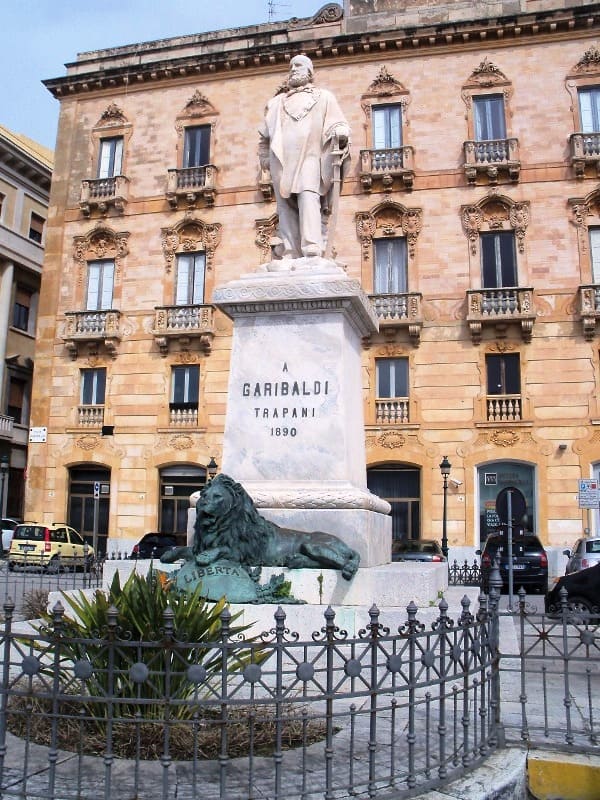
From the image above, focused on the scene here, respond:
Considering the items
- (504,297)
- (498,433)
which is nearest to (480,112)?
(504,297)

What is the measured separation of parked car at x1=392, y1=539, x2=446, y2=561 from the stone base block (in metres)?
13.5

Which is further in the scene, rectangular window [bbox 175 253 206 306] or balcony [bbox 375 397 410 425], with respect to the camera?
rectangular window [bbox 175 253 206 306]

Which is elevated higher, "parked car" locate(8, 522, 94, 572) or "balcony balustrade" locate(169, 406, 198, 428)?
"balcony balustrade" locate(169, 406, 198, 428)

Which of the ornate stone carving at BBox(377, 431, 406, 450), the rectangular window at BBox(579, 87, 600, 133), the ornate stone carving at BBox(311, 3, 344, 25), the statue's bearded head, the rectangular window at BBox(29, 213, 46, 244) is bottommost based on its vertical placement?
the ornate stone carving at BBox(377, 431, 406, 450)

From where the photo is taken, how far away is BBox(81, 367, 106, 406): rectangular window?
30578mm

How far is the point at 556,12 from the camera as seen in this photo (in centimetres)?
2769

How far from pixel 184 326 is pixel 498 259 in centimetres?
1138

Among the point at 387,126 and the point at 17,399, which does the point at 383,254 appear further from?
the point at 17,399

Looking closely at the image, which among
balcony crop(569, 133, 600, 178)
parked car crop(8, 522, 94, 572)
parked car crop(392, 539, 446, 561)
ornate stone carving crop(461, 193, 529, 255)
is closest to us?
parked car crop(392, 539, 446, 561)

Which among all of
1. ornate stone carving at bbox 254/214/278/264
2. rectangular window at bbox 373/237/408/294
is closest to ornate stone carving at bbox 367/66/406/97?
rectangular window at bbox 373/237/408/294

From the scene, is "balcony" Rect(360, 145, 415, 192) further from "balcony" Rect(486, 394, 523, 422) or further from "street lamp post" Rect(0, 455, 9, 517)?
"street lamp post" Rect(0, 455, 9, 517)

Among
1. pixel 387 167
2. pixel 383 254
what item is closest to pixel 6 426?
pixel 383 254

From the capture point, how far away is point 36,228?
42.0 meters

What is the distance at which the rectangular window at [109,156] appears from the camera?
106ft
